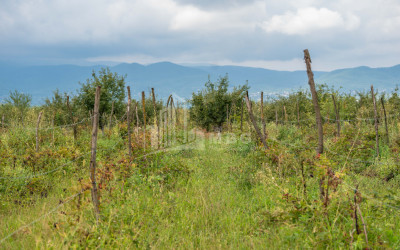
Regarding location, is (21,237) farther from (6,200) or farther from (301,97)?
(301,97)

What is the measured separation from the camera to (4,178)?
6.20 m

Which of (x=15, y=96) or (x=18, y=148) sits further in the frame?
(x=15, y=96)

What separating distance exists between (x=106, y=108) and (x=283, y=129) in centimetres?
1392

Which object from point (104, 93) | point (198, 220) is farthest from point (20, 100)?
point (198, 220)

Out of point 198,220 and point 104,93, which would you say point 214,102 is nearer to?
point 104,93

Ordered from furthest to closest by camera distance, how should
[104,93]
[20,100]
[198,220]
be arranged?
[20,100]
[104,93]
[198,220]

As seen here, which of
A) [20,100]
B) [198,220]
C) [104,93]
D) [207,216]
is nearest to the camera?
[198,220]

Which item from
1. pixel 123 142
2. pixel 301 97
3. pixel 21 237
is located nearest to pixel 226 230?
pixel 21 237

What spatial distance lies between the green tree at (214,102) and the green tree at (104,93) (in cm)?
639

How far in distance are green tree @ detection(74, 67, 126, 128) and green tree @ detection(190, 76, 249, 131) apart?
639cm

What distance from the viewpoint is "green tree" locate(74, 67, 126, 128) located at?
2155cm

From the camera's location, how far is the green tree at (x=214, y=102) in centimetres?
2158

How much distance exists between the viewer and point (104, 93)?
21734 millimetres

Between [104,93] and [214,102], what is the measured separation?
874cm
